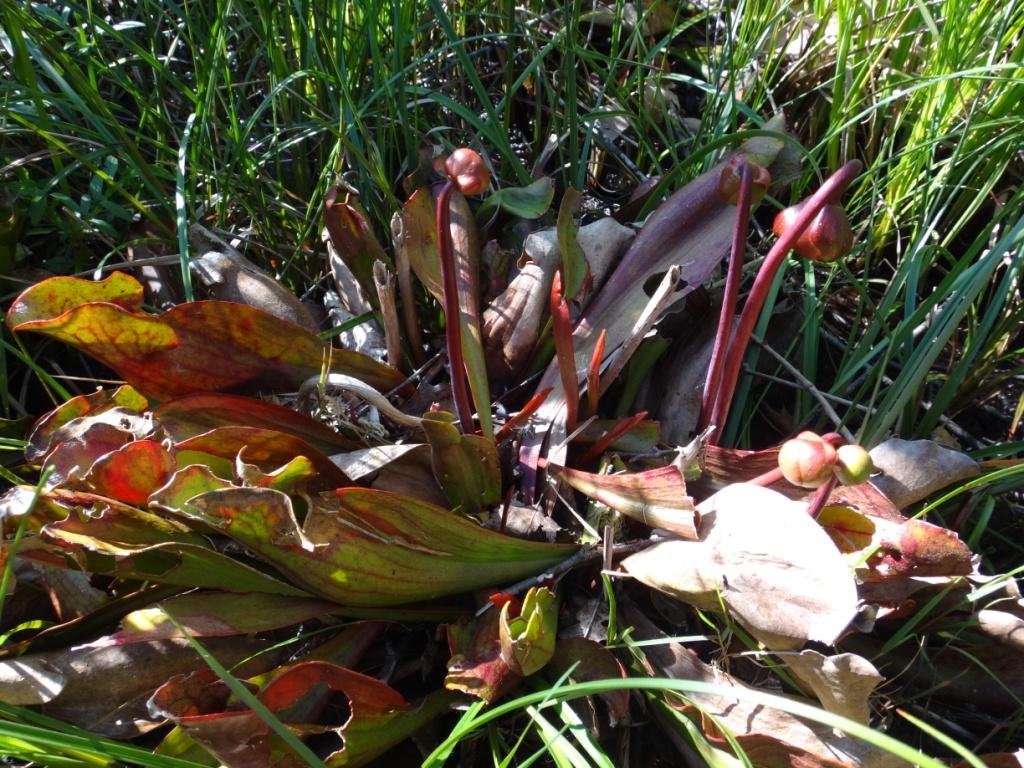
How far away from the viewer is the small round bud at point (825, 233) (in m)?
0.79

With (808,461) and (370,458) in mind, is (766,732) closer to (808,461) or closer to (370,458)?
(808,461)

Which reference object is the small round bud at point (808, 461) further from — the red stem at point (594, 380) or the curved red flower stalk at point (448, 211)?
the curved red flower stalk at point (448, 211)

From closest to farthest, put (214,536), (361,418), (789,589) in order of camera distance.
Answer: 1. (789,589)
2. (214,536)
3. (361,418)

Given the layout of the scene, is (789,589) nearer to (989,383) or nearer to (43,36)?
(989,383)

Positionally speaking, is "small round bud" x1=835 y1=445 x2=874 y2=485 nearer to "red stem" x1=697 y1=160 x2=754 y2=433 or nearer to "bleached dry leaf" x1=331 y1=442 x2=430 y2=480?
"red stem" x1=697 y1=160 x2=754 y2=433

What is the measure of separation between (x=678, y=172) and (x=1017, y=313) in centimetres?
49

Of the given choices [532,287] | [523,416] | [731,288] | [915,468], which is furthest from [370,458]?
[915,468]

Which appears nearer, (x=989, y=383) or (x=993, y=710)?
(x=993, y=710)

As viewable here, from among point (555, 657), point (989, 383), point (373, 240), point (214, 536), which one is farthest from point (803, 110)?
point (214, 536)

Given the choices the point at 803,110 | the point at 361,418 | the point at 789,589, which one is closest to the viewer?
the point at 789,589

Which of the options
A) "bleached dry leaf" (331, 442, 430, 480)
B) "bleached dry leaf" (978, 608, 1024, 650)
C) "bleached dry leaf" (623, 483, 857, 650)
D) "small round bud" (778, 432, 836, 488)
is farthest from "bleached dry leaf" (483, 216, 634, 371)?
"bleached dry leaf" (978, 608, 1024, 650)

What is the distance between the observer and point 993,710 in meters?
0.97

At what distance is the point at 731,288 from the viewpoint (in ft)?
2.91

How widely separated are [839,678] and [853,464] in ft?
0.65
